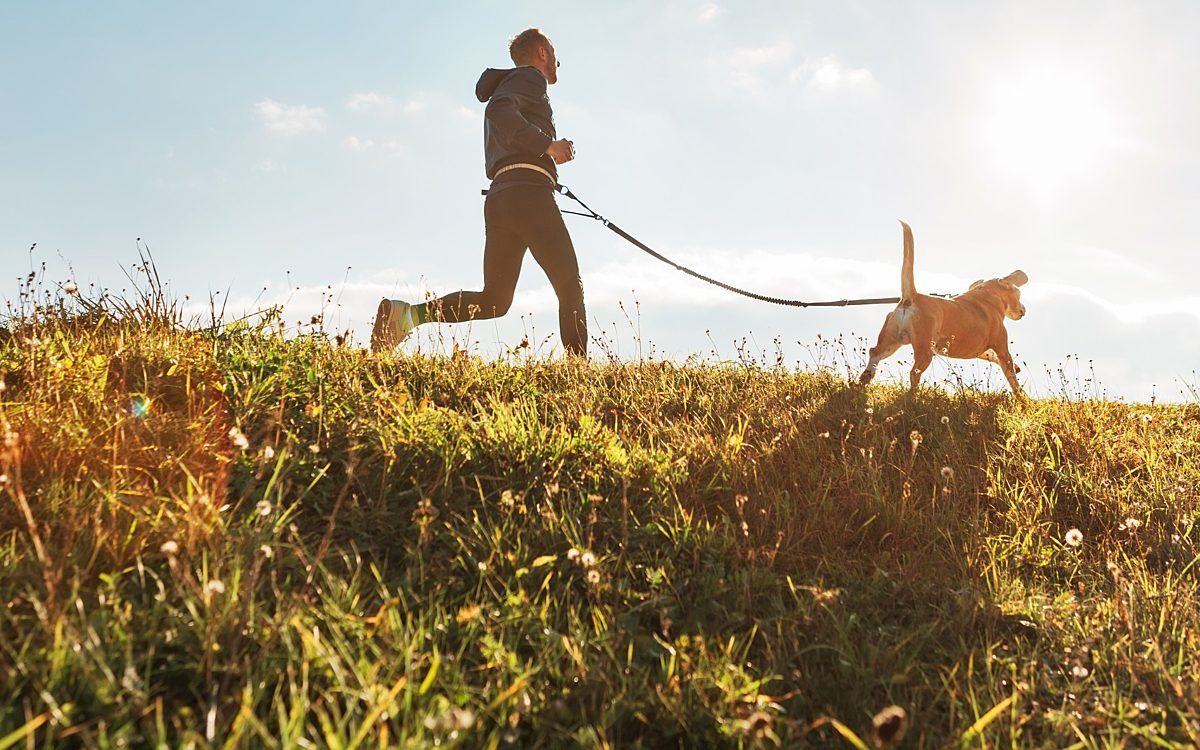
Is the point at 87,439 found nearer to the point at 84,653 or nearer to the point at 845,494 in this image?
the point at 84,653

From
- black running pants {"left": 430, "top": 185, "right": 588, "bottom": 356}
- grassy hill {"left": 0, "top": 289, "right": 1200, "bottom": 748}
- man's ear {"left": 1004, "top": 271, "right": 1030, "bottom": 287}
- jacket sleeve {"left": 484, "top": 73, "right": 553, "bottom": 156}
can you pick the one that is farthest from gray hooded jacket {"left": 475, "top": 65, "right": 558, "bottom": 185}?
man's ear {"left": 1004, "top": 271, "right": 1030, "bottom": 287}

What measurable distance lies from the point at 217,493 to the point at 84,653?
3.48ft

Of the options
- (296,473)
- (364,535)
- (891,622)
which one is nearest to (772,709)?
(891,622)

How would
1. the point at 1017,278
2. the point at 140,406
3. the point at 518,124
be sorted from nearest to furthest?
the point at 140,406, the point at 518,124, the point at 1017,278

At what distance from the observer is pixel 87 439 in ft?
10.3

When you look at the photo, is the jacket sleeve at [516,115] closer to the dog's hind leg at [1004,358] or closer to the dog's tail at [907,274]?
the dog's tail at [907,274]

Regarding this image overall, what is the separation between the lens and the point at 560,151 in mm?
6281

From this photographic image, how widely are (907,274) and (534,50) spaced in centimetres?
354

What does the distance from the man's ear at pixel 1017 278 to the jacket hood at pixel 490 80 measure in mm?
5022

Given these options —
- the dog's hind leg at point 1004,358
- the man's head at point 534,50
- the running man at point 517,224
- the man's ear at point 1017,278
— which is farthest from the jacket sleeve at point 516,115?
the man's ear at point 1017,278

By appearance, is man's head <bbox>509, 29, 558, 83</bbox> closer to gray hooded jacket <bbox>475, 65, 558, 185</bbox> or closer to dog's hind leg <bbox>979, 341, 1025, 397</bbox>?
gray hooded jacket <bbox>475, 65, 558, 185</bbox>

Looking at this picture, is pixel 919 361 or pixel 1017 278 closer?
pixel 919 361

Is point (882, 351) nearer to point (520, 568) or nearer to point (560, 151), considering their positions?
point (560, 151)

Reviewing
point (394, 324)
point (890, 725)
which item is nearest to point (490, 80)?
point (394, 324)
